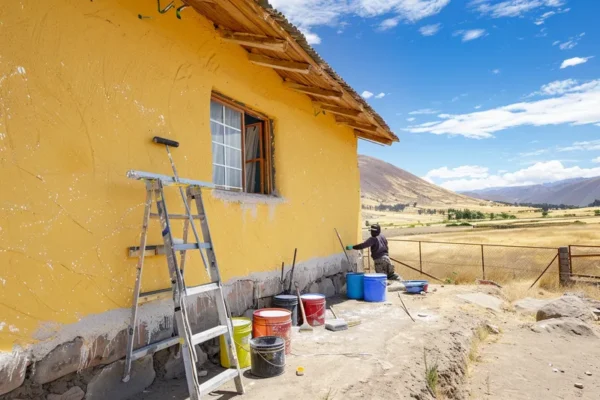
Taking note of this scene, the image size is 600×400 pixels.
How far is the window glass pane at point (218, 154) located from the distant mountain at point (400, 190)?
430ft

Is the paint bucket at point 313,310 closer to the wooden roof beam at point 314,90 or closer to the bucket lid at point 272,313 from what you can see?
the bucket lid at point 272,313

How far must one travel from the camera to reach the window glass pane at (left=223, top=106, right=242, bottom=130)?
18.3 ft

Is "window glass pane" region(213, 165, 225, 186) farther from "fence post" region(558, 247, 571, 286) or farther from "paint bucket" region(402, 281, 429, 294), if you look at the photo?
"fence post" region(558, 247, 571, 286)

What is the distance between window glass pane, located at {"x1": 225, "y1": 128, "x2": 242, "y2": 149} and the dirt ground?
108 inches

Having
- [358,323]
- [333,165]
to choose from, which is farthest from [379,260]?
[358,323]

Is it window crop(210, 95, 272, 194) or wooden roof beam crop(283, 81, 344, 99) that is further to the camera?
wooden roof beam crop(283, 81, 344, 99)

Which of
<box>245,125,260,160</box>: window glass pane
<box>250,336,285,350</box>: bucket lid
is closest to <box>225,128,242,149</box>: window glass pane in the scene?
<box>245,125,260,160</box>: window glass pane

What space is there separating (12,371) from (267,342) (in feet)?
7.47

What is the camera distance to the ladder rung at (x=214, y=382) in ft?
10.9

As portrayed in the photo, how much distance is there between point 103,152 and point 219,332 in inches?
74.3

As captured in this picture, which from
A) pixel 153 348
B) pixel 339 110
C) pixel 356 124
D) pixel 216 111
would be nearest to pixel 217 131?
pixel 216 111

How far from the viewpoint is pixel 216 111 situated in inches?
210

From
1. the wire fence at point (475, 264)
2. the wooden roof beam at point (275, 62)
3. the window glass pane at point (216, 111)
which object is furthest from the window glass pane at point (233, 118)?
the wire fence at point (475, 264)

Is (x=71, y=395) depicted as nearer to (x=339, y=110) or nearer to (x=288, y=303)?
(x=288, y=303)
